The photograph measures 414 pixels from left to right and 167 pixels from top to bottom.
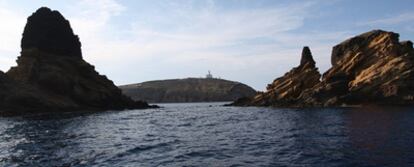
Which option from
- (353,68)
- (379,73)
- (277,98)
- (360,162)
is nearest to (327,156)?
(360,162)

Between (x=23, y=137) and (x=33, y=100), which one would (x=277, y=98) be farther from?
(x=23, y=137)

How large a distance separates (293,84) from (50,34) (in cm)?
6437

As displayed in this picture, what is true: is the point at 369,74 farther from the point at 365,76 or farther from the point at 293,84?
the point at 293,84

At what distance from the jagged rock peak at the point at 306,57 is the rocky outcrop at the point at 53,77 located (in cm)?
4683

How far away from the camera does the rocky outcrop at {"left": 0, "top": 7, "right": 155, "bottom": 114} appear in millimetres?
98375

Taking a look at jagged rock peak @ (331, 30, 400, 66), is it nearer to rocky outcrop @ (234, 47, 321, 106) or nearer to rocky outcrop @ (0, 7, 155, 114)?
rocky outcrop @ (234, 47, 321, 106)

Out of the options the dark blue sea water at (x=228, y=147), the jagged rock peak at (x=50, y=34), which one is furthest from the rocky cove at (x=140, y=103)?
the dark blue sea water at (x=228, y=147)

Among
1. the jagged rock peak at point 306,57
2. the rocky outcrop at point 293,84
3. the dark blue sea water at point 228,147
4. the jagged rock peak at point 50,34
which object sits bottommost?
the dark blue sea water at point 228,147

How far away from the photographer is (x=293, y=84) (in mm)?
112375

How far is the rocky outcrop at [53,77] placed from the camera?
98.4 meters

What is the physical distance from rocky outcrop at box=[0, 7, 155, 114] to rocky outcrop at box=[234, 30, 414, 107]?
1718 inches

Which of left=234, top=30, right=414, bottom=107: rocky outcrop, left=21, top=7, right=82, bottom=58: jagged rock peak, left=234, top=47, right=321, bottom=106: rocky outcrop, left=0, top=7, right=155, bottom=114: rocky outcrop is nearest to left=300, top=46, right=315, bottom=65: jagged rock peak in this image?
left=234, top=47, right=321, bottom=106: rocky outcrop

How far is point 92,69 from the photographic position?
127m

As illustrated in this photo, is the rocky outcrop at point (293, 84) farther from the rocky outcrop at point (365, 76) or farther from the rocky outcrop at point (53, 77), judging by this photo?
the rocky outcrop at point (53, 77)
